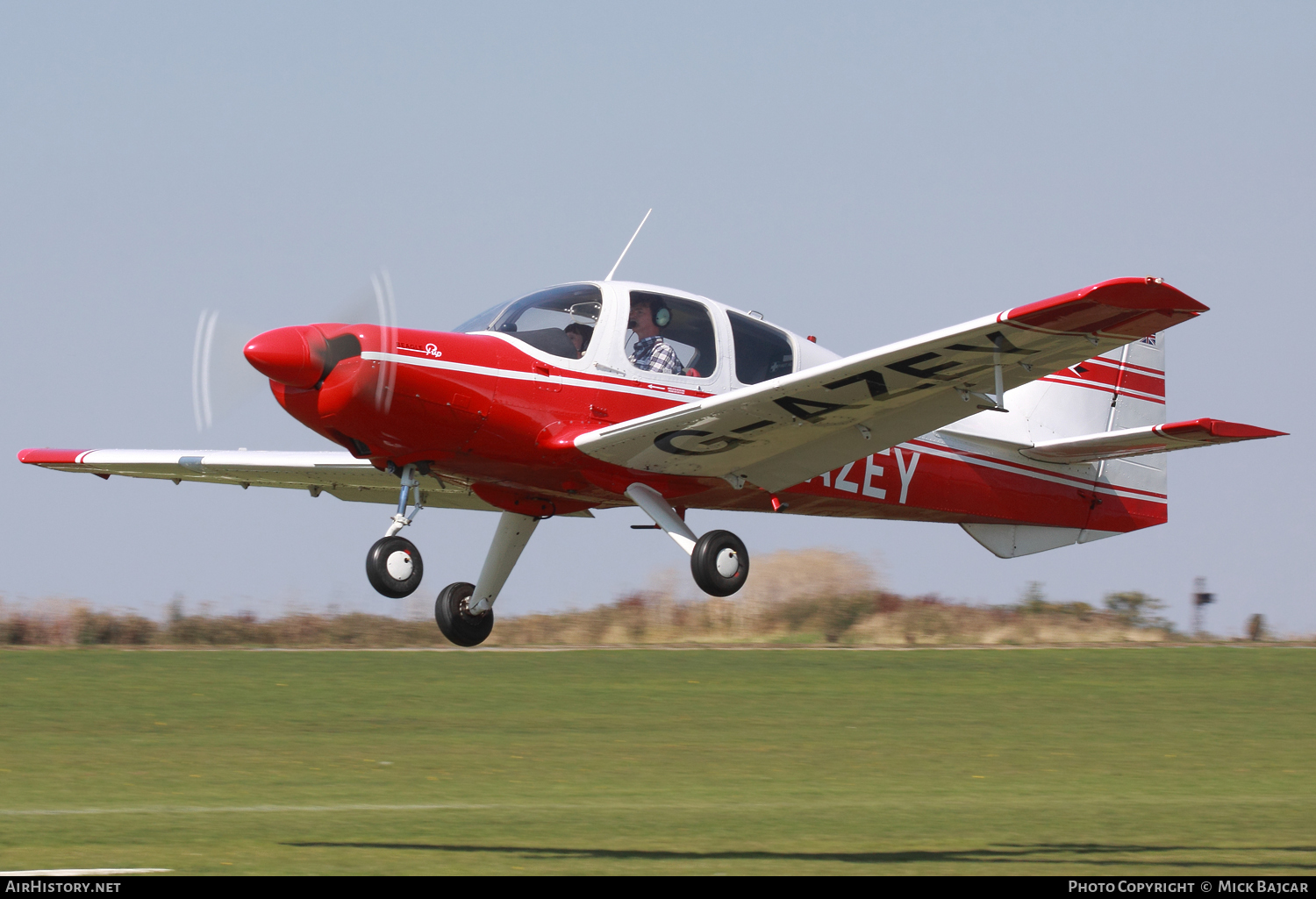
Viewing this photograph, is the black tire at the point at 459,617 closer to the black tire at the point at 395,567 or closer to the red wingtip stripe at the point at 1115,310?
→ the black tire at the point at 395,567

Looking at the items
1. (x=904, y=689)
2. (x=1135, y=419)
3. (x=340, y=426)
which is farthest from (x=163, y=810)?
(x=904, y=689)

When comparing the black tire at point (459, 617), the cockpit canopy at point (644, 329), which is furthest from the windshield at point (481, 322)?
the black tire at point (459, 617)

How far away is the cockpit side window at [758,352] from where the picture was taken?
425 inches

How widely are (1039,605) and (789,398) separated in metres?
19.1

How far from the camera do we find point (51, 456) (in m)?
14.0

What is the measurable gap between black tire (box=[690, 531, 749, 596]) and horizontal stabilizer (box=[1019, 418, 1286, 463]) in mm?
3138

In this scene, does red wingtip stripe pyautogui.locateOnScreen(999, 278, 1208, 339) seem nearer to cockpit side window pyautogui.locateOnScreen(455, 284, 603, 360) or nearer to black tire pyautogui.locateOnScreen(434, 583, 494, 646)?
cockpit side window pyautogui.locateOnScreen(455, 284, 603, 360)

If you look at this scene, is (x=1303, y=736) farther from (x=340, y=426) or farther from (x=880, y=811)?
(x=340, y=426)

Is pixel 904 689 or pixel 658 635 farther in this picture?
pixel 658 635

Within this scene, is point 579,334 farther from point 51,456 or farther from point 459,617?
point 51,456

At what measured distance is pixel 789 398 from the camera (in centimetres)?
978

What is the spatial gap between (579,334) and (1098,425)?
19.3 ft

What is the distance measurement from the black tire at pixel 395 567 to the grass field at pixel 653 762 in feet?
5.25

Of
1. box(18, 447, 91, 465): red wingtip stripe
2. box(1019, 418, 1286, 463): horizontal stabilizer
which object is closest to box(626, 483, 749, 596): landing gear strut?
box(1019, 418, 1286, 463): horizontal stabilizer
